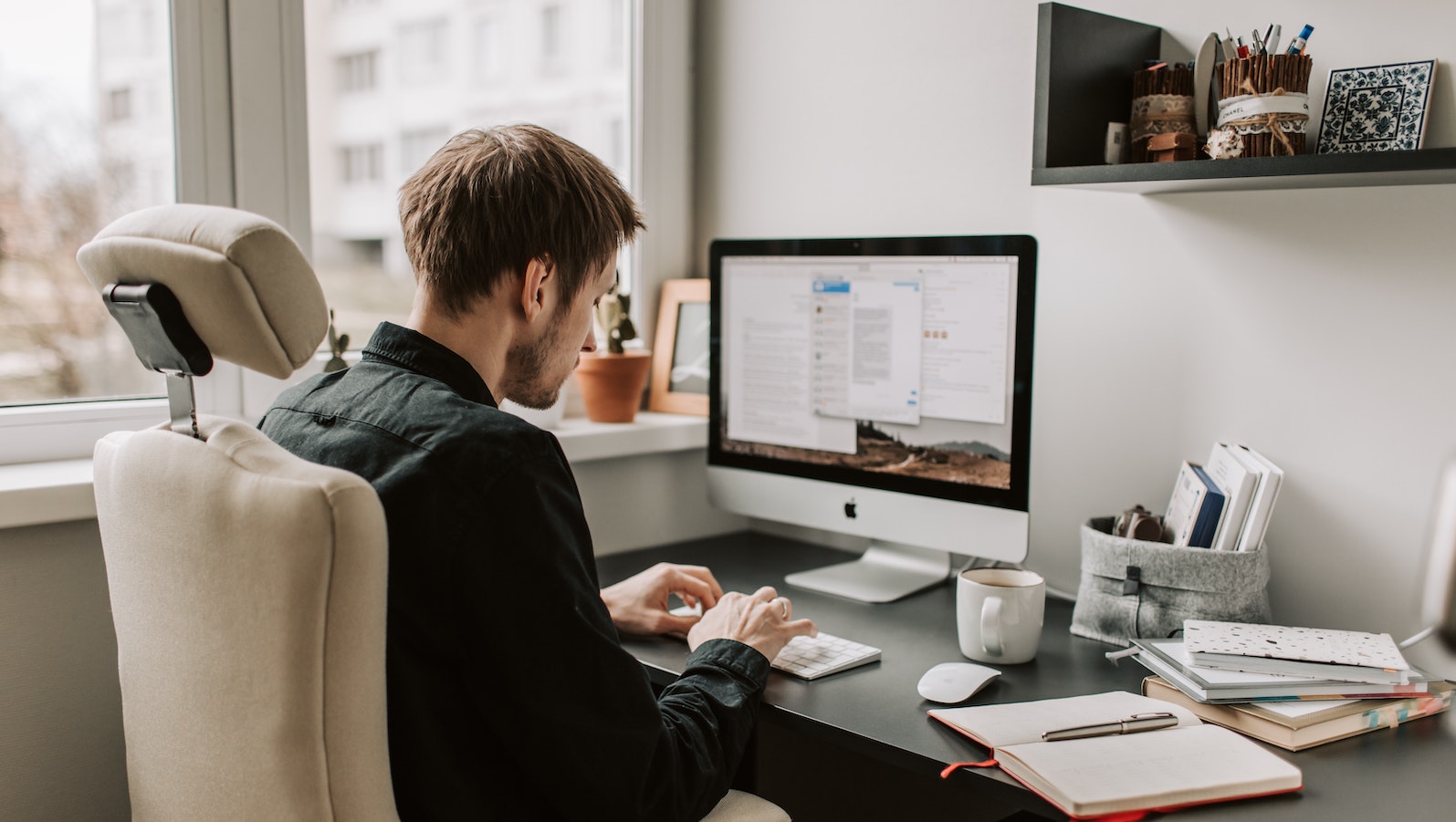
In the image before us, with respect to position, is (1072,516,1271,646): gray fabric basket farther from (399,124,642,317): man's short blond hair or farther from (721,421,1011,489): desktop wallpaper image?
(399,124,642,317): man's short blond hair

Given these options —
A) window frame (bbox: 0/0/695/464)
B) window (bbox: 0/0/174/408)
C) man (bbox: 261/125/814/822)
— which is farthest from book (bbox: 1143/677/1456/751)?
window (bbox: 0/0/174/408)

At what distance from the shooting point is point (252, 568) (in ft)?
2.76

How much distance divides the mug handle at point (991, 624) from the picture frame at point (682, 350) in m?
0.90

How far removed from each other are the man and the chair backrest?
96 mm

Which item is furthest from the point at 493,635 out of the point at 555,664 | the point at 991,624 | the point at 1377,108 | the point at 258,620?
the point at 1377,108

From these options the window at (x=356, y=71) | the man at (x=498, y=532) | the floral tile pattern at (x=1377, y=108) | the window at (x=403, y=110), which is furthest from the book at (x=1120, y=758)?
the window at (x=356, y=71)

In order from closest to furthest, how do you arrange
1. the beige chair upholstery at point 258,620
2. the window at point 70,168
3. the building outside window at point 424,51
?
the beige chair upholstery at point 258,620 < the window at point 70,168 < the building outside window at point 424,51

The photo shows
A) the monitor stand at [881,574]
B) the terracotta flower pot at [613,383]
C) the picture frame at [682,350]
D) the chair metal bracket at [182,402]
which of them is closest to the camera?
the chair metal bracket at [182,402]

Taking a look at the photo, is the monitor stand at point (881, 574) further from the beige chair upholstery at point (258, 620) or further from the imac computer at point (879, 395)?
the beige chair upholstery at point (258, 620)

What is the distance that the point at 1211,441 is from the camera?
160cm

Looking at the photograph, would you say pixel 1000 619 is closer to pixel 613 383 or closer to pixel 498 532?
pixel 498 532

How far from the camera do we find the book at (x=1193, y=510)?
1421 millimetres

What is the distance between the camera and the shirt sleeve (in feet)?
3.13

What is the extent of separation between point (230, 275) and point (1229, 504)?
1172 millimetres
